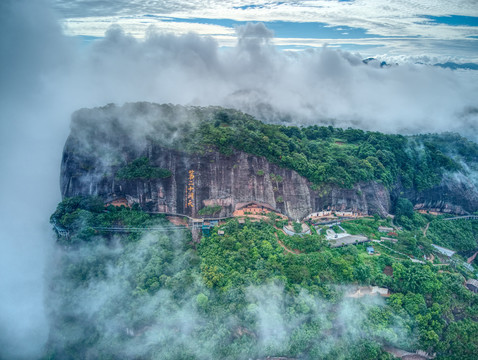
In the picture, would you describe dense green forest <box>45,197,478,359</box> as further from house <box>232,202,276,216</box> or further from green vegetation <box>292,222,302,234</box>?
house <box>232,202,276,216</box>

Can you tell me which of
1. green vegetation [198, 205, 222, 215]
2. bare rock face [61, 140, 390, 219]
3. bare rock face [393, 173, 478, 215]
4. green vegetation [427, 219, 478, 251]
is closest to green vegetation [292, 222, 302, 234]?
bare rock face [61, 140, 390, 219]

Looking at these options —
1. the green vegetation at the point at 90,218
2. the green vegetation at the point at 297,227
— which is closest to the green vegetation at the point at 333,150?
the green vegetation at the point at 297,227

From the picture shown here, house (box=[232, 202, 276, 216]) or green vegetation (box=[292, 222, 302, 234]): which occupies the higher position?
house (box=[232, 202, 276, 216])

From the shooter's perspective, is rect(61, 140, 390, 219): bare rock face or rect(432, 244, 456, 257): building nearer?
rect(432, 244, 456, 257): building

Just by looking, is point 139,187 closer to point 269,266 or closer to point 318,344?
point 269,266

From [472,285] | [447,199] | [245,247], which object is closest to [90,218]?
[245,247]

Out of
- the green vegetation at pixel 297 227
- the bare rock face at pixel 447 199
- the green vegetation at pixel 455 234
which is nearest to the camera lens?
the green vegetation at pixel 297 227

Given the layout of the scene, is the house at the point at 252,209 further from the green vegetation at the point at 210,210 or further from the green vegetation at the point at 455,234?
the green vegetation at the point at 455,234

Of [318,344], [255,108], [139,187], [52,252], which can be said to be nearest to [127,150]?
[139,187]
